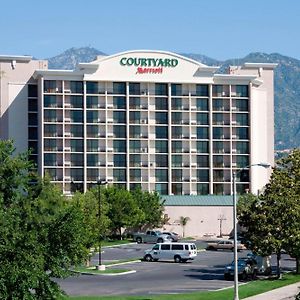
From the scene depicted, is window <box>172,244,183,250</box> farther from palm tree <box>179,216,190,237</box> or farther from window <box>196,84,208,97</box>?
window <box>196,84,208,97</box>

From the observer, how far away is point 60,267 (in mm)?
34812

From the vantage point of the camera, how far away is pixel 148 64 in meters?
128

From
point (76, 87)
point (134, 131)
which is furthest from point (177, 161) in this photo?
point (76, 87)

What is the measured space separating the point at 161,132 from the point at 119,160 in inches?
311

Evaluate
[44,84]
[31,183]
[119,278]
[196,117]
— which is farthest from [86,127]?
[31,183]

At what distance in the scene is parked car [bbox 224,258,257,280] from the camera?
57656mm

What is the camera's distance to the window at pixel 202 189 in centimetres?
13012

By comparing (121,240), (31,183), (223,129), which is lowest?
(121,240)

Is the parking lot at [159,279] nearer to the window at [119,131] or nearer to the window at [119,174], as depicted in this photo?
the window at [119,174]

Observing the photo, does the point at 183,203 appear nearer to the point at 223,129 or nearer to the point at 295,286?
the point at 223,129

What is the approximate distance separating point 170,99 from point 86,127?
1390 centimetres

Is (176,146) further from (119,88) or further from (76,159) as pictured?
(76,159)

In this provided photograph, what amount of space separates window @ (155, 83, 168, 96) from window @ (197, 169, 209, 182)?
43.6 feet

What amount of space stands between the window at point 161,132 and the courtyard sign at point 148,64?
8.68 metres
